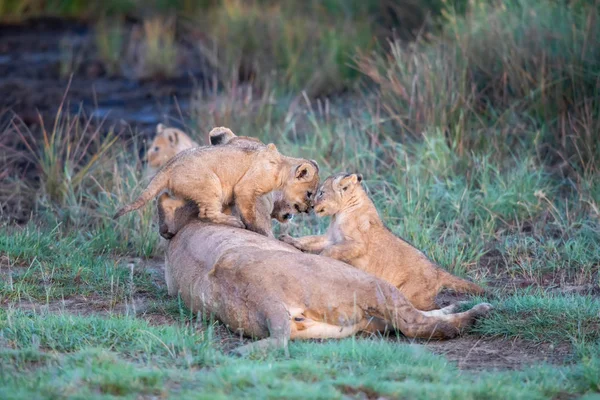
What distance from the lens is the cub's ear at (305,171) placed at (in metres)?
6.88

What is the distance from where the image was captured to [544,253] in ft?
25.4

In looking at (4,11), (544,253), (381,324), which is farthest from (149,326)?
(4,11)

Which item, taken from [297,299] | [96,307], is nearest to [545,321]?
[297,299]

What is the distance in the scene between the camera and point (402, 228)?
811 centimetres

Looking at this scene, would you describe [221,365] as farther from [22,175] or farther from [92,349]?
[22,175]

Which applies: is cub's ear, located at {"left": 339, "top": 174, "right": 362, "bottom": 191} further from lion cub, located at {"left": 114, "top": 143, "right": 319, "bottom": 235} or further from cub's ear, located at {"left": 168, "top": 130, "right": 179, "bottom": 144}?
cub's ear, located at {"left": 168, "top": 130, "right": 179, "bottom": 144}

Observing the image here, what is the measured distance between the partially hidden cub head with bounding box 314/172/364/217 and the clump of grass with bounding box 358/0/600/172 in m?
3.02

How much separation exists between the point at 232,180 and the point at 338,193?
0.74 m

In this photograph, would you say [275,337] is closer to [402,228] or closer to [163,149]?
[402,228]

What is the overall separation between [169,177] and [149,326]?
1336mm

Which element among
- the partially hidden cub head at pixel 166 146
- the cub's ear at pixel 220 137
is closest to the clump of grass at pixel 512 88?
the partially hidden cub head at pixel 166 146

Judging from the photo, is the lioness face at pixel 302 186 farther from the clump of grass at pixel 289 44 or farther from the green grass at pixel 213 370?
the clump of grass at pixel 289 44

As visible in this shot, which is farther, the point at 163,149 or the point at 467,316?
the point at 163,149

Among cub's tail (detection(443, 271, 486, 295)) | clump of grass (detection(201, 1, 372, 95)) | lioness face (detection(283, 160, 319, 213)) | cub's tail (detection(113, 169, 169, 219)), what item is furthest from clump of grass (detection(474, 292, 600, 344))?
clump of grass (detection(201, 1, 372, 95))
